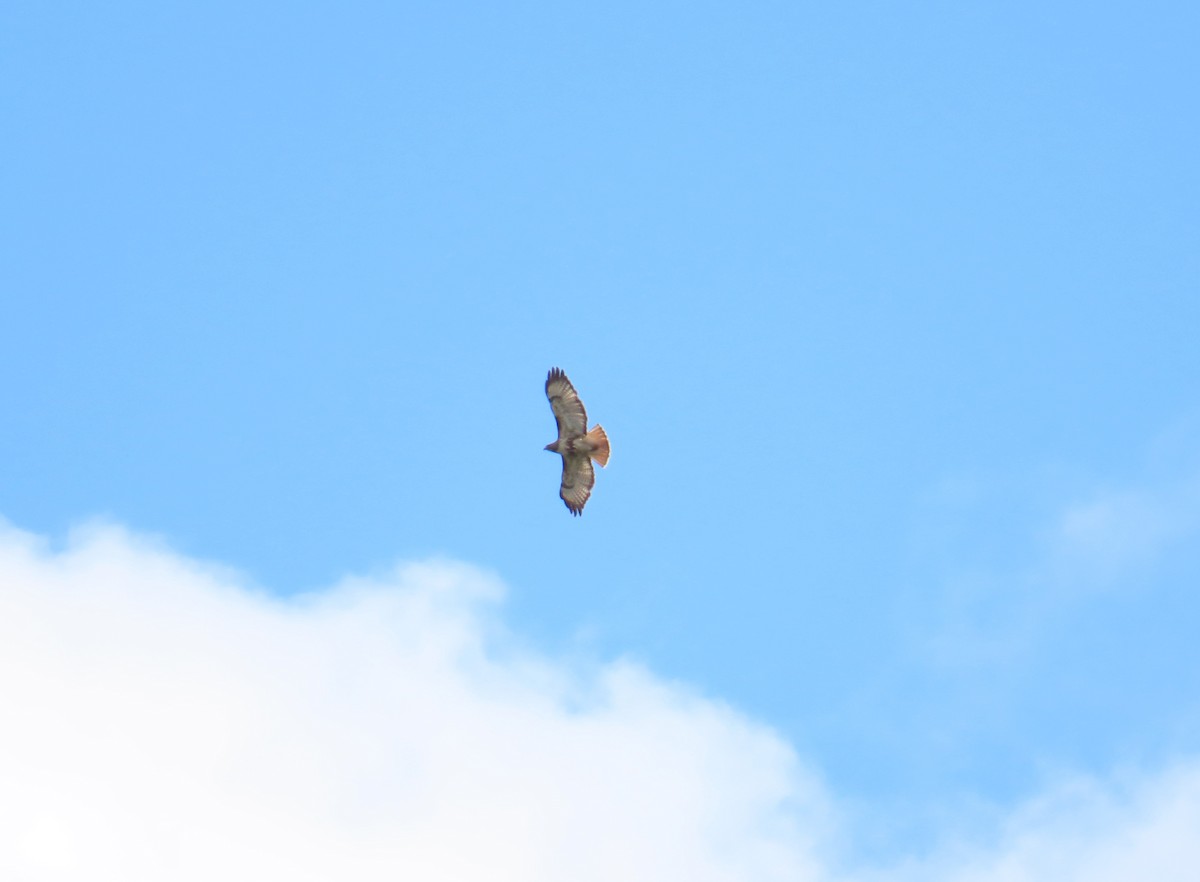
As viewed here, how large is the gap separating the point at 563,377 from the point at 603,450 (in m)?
1.78

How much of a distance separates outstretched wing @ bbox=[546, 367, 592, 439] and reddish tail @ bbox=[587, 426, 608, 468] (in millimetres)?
191

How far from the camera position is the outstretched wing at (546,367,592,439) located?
55344 millimetres

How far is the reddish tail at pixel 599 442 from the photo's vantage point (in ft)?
183

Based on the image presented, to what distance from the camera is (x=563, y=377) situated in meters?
55.4

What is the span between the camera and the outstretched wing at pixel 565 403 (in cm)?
5534

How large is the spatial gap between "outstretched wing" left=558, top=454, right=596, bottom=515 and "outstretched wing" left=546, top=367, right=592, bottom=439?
69 centimetres

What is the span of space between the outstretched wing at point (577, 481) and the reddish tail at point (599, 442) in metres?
0.30

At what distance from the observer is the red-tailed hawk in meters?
55.4

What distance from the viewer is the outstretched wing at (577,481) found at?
184ft

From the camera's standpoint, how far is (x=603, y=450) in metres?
55.9

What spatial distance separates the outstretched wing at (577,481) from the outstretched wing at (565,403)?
0.69 metres

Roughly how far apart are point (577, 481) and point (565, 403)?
1.95m

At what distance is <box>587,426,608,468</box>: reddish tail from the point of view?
55812mm

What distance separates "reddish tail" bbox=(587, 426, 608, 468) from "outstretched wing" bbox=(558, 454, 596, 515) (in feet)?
0.99
